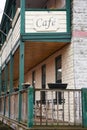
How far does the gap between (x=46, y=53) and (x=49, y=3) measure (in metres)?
3.32

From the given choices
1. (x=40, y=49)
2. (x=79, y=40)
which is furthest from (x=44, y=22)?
(x=40, y=49)

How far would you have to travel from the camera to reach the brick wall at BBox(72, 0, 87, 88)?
15820 mm

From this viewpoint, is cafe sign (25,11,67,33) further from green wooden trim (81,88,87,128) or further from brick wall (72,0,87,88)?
green wooden trim (81,88,87,128)

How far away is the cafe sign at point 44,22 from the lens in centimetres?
1638

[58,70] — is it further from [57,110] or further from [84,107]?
[57,110]

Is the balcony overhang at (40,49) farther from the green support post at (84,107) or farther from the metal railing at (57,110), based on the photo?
the green support post at (84,107)

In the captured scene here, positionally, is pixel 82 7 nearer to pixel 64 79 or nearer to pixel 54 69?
pixel 64 79

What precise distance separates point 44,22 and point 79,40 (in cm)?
168

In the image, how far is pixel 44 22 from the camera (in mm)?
16453

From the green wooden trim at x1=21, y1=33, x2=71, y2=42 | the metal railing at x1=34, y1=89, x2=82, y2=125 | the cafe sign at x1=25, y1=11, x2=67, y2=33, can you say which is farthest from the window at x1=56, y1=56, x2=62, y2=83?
the metal railing at x1=34, y1=89, x2=82, y2=125

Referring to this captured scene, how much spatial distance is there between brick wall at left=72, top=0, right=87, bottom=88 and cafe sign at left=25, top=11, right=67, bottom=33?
0.60 m

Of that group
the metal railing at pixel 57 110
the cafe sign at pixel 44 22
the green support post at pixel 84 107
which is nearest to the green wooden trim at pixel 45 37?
the cafe sign at pixel 44 22

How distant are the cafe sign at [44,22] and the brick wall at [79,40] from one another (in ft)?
1.96

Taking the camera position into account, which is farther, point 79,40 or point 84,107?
point 79,40
